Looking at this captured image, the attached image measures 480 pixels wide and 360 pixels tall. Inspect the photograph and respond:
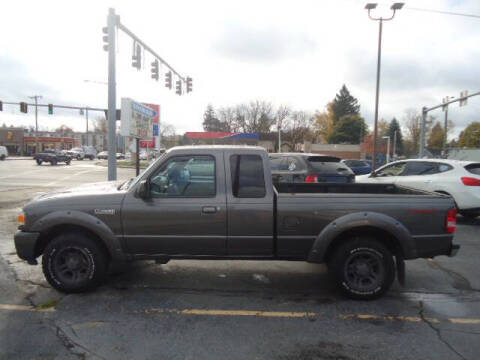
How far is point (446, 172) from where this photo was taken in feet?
27.9

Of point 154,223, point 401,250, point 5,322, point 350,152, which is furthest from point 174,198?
point 350,152

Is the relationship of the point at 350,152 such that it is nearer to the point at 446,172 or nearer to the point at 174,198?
the point at 446,172

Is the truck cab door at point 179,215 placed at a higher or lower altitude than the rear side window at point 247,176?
lower

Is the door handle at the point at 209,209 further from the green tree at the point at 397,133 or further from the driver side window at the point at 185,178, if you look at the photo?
the green tree at the point at 397,133

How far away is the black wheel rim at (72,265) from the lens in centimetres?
416

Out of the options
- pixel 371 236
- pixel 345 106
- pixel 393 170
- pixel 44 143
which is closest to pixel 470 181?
pixel 393 170

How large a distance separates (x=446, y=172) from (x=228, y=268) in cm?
645

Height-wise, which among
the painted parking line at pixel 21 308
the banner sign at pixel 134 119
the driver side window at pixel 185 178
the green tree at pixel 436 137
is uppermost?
the green tree at pixel 436 137

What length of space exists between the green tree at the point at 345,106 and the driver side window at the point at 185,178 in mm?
77497

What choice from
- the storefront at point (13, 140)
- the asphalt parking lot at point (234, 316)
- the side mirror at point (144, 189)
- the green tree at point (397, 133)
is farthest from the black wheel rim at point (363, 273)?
the storefront at point (13, 140)

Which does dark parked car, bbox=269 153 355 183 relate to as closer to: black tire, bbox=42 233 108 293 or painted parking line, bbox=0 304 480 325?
painted parking line, bbox=0 304 480 325

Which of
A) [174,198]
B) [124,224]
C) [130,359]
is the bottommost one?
[130,359]

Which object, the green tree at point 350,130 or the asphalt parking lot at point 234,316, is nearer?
the asphalt parking lot at point 234,316

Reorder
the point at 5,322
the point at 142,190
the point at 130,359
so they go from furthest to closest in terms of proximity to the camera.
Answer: the point at 142,190 → the point at 5,322 → the point at 130,359
